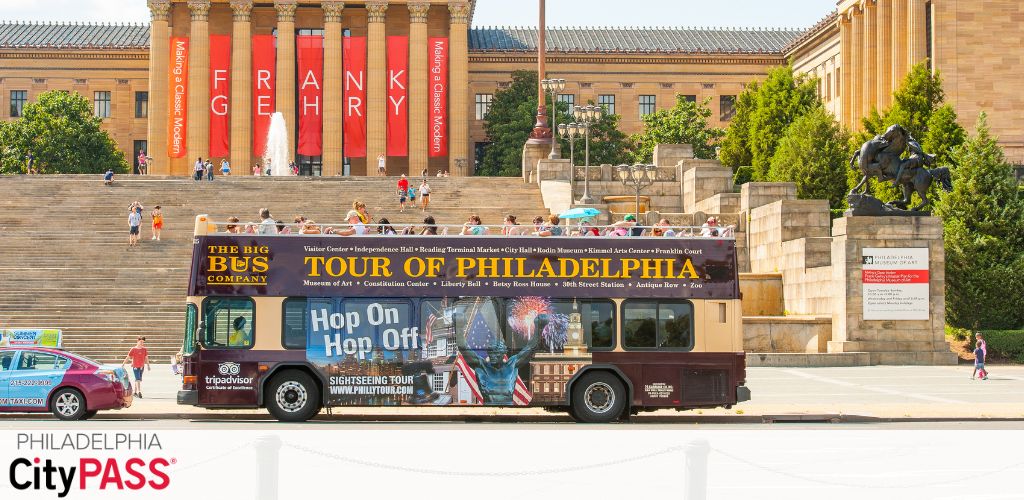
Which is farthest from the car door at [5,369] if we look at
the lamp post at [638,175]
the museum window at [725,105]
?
the museum window at [725,105]

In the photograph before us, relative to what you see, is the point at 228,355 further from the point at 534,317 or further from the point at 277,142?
the point at 277,142

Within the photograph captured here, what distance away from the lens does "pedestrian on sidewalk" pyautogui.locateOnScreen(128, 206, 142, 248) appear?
43.5 meters

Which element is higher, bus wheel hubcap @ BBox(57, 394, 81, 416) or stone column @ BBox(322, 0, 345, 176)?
stone column @ BBox(322, 0, 345, 176)

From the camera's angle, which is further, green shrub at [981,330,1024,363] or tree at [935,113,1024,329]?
tree at [935,113,1024,329]

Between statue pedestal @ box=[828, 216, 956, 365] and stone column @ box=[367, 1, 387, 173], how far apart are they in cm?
5144

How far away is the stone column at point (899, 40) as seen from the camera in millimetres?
71562

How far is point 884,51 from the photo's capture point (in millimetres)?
74875

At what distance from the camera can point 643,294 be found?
22219mm

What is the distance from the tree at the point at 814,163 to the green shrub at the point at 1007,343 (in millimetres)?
17704

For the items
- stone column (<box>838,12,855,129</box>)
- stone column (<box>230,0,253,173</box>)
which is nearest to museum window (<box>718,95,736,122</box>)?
stone column (<box>838,12,855,129</box>)

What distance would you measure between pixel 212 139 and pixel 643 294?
215 ft

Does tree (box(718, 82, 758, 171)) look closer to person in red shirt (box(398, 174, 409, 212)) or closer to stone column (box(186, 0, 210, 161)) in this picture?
person in red shirt (box(398, 174, 409, 212))
